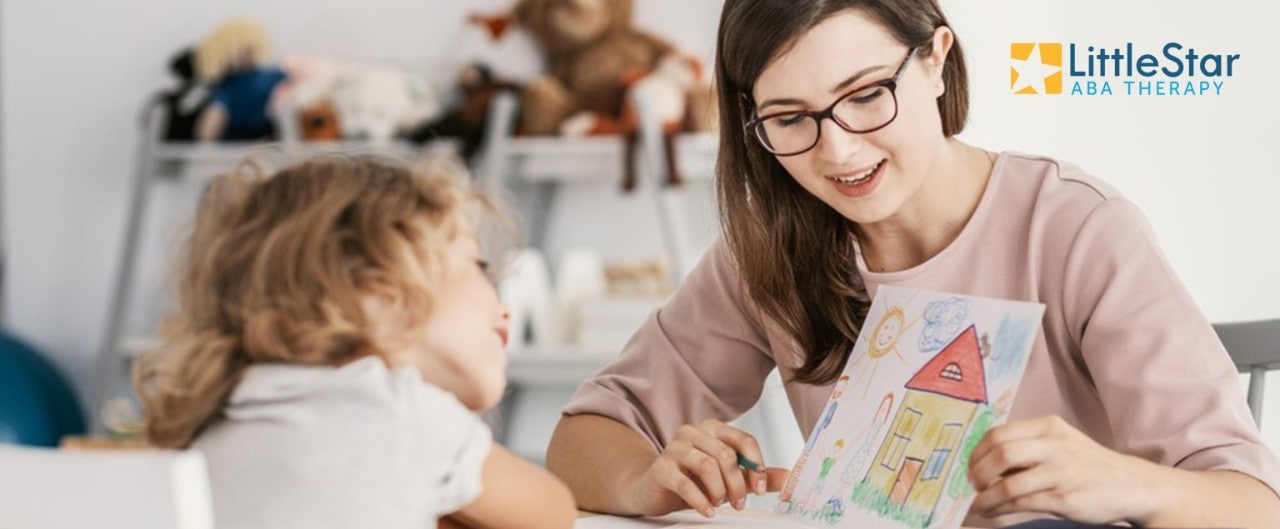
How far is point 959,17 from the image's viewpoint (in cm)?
150

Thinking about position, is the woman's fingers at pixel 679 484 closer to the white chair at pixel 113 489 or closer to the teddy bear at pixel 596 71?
the white chair at pixel 113 489

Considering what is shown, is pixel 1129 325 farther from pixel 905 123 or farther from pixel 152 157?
pixel 152 157

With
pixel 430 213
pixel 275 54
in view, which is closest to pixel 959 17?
pixel 430 213

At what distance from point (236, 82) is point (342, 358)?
9.28 ft

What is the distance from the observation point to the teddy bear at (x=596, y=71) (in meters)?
3.14

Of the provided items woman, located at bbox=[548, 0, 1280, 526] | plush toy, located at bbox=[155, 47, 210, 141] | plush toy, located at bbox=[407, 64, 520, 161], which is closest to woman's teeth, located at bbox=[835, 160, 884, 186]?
woman, located at bbox=[548, 0, 1280, 526]

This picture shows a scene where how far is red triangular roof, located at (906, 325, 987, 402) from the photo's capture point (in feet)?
2.94

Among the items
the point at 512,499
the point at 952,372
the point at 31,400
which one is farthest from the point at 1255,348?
the point at 31,400

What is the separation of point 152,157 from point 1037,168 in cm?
283

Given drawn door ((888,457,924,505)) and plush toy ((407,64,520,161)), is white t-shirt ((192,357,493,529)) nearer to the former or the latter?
drawn door ((888,457,924,505))

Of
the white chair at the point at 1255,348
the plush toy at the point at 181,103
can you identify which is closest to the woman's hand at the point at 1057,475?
the white chair at the point at 1255,348

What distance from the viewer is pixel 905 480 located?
0.92 meters

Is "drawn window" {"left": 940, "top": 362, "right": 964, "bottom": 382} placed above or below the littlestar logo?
below

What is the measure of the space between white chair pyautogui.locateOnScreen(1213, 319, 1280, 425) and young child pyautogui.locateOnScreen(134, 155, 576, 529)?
664mm
